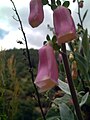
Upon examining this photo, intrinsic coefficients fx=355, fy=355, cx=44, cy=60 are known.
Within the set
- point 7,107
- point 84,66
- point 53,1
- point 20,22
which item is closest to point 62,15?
point 53,1

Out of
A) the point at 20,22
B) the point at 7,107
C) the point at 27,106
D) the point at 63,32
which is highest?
the point at 20,22

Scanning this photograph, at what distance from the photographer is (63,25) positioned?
0.91 metres

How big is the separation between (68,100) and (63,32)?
447 mm

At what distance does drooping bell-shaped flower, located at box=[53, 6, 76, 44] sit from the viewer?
86 cm

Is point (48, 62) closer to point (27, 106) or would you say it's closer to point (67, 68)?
point (67, 68)

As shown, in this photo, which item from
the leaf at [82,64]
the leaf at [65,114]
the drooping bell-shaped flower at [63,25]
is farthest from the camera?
the leaf at [82,64]

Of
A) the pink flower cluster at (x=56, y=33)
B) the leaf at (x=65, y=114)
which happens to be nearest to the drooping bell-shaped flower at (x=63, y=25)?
the pink flower cluster at (x=56, y=33)

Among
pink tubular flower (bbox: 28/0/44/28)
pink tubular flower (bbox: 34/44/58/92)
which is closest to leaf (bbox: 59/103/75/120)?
pink tubular flower (bbox: 34/44/58/92)

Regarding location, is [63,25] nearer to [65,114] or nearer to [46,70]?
[46,70]

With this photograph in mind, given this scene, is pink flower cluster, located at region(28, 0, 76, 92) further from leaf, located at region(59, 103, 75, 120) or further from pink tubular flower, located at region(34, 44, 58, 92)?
leaf, located at region(59, 103, 75, 120)

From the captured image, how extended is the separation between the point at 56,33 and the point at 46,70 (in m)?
0.10

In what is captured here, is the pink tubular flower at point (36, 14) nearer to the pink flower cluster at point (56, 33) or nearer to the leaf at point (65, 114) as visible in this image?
the pink flower cluster at point (56, 33)

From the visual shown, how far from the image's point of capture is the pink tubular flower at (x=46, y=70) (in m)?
0.86

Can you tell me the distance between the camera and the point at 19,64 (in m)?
9.54
